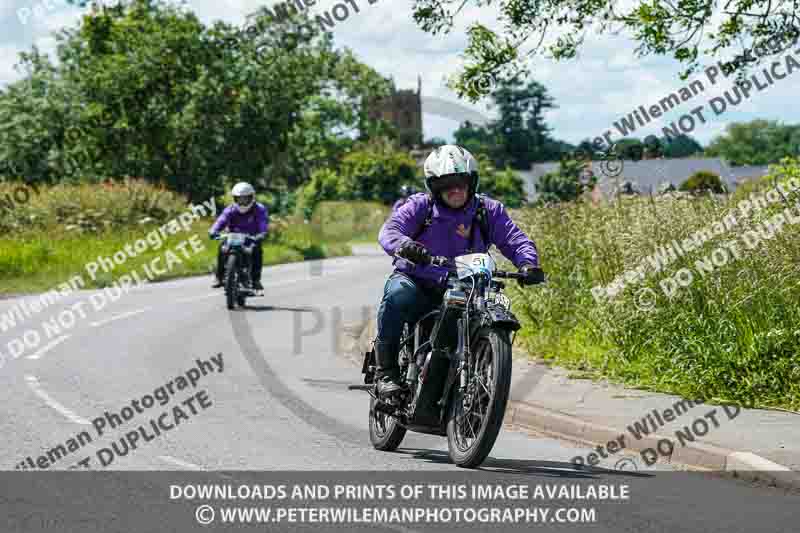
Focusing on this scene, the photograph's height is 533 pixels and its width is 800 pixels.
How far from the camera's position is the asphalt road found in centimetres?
709

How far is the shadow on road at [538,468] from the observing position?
7.64 m

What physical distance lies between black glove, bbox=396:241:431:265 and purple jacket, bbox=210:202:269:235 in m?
13.1

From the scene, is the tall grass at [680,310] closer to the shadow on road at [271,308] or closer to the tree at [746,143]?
the shadow on road at [271,308]

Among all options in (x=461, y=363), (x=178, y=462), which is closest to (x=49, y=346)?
(x=178, y=462)

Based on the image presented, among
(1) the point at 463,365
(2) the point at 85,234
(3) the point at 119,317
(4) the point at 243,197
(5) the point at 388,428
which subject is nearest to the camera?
(1) the point at 463,365

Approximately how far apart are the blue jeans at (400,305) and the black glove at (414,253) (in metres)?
0.51

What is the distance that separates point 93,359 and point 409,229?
7.01 metres

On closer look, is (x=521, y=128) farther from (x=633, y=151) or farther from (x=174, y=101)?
(x=633, y=151)

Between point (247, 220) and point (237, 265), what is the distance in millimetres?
962

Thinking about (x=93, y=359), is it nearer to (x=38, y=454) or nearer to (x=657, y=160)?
(x=38, y=454)

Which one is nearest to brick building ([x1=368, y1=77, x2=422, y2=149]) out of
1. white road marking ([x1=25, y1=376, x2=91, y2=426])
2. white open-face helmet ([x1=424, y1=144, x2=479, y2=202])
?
white road marking ([x1=25, y1=376, x2=91, y2=426])

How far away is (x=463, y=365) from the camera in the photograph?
7602 mm

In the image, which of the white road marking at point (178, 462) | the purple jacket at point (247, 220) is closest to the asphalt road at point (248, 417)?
the white road marking at point (178, 462)

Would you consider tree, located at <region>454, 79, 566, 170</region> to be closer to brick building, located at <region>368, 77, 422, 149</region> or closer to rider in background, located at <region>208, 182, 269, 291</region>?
brick building, located at <region>368, 77, 422, 149</region>
